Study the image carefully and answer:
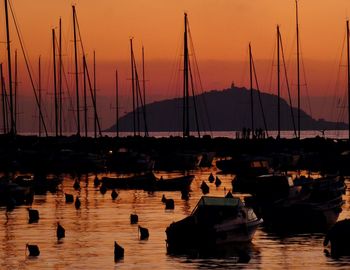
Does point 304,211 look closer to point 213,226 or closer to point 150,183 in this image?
point 213,226

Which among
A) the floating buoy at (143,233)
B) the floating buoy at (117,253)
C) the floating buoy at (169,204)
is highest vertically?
the floating buoy at (169,204)

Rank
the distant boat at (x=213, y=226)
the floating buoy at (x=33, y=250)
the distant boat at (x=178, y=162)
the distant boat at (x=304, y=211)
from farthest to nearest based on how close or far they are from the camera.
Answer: the distant boat at (x=178, y=162), the distant boat at (x=304, y=211), the distant boat at (x=213, y=226), the floating buoy at (x=33, y=250)

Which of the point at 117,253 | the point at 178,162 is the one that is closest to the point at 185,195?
the point at 117,253

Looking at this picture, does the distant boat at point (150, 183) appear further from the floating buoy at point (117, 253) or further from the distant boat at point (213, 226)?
the floating buoy at point (117, 253)

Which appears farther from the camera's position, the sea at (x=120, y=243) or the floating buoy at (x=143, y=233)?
the floating buoy at (x=143, y=233)

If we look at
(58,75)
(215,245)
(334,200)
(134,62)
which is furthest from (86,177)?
(215,245)

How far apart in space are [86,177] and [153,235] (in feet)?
164

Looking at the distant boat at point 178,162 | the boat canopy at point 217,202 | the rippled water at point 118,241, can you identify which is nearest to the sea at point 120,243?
the rippled water at point 118,241

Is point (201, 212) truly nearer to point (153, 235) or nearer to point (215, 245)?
point (215, 245)

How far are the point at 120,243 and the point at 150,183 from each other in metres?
34.3

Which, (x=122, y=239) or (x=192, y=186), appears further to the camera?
(x=192, y=186)

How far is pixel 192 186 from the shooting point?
9319 cm

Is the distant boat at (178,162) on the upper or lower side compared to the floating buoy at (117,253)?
upper

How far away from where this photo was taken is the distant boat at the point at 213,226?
49.1 m
